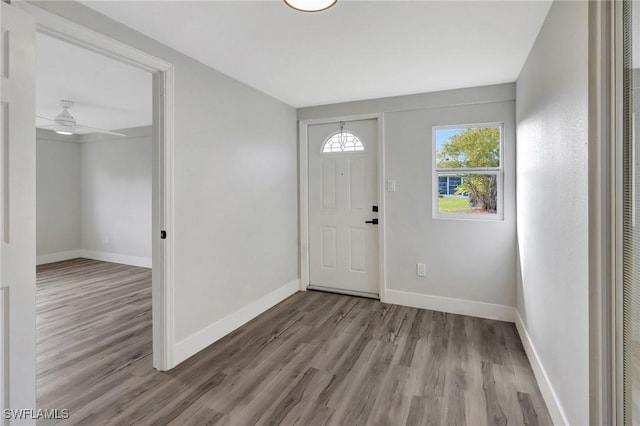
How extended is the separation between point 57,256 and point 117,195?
1.67 metres

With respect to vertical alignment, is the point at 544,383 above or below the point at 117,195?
below

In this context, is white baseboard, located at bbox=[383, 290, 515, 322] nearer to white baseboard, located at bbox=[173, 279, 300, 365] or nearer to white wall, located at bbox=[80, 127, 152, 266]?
white baseboard, located at bbox=[173, 279, 300, 365]

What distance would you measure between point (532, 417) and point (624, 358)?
35.5 inches

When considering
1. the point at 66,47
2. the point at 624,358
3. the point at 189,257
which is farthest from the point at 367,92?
the point at 624,358

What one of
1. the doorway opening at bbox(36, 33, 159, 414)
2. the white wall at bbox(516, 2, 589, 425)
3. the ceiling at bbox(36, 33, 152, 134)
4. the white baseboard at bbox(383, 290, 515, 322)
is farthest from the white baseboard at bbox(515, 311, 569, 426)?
the ceiling at bbox(36, 33, 152, 134)

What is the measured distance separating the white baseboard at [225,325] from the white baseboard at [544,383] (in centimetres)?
241

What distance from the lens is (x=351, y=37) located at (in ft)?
6.94

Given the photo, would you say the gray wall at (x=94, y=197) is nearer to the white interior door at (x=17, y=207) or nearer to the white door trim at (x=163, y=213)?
the white door trim at (x=163, y=213)

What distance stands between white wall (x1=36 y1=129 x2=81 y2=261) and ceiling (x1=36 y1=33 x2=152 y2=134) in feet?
3.43

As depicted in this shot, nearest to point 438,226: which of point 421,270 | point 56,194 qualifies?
point 421,270

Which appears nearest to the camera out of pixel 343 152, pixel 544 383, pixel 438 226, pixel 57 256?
pixel 544 383

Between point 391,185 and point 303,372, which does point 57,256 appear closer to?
point 303,372

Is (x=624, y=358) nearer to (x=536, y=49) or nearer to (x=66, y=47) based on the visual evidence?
(x=536, y=49)

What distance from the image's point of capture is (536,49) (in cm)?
210
